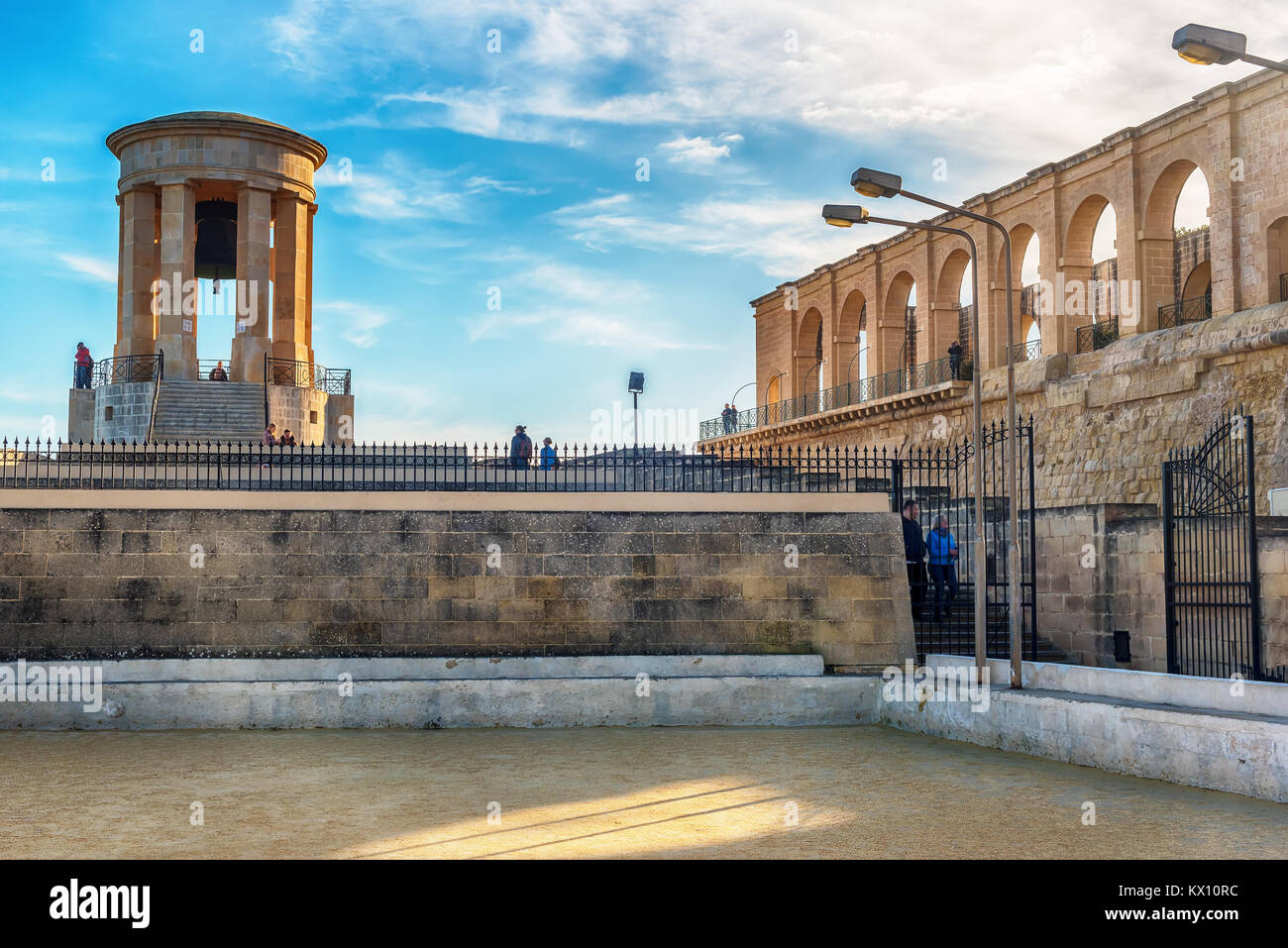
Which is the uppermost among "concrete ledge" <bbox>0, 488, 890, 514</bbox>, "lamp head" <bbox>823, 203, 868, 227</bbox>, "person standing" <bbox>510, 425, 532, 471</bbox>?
"lamp head" <bbox>823, 203, 868, 227</bbox>

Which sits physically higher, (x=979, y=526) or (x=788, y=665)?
(x=979, y=526)

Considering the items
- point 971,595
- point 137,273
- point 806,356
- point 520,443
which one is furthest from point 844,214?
point 806,356

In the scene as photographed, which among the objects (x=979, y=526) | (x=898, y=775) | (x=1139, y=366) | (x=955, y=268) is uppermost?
(x=955, y=268)

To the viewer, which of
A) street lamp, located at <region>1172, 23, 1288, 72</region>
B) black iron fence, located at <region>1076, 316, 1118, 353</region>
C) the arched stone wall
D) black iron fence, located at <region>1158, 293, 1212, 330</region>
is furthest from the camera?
black iron fence, located at <region>1076, 316, 1118, 353</region>

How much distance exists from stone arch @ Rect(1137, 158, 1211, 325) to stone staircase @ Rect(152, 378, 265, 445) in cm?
2179

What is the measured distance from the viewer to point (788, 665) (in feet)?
47.7

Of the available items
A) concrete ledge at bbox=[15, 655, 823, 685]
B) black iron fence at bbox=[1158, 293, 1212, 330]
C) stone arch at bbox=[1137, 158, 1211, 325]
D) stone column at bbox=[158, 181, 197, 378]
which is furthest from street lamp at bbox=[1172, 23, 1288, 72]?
stone column at bbox=[158, 181, 197, 378]

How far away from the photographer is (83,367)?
30.2 metres

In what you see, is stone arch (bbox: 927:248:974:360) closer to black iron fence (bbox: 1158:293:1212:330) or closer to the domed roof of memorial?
black iron fence (bbox: 1158:293:1212:330)

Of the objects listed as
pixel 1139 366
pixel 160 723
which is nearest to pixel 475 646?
pixel 160 723

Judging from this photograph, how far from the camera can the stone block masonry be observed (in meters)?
14.2

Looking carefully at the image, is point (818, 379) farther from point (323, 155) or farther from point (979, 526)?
point (979, 526)

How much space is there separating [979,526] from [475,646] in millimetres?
6230

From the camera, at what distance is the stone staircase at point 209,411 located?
27359mm
